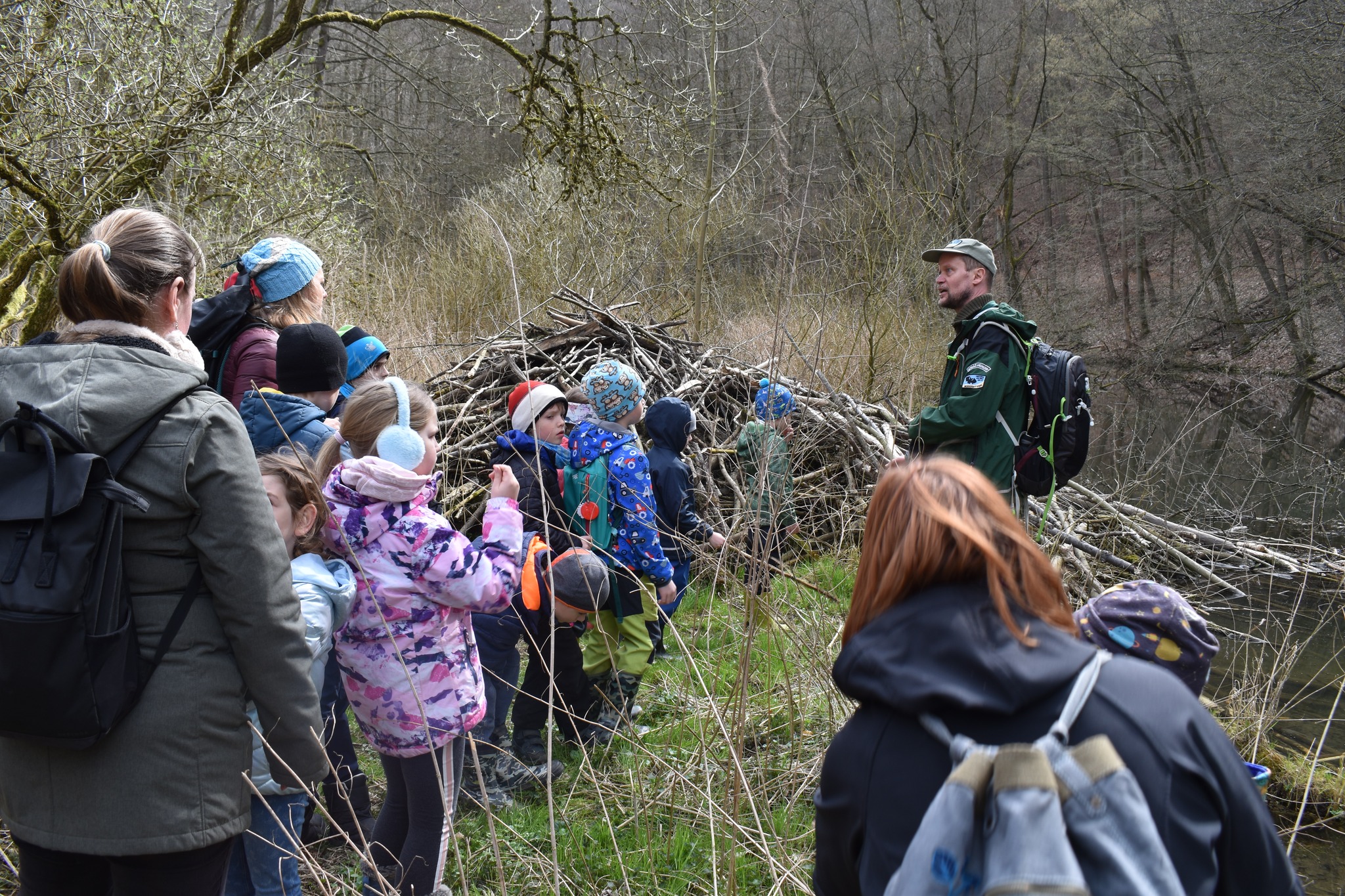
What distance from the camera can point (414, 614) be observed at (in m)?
2.36

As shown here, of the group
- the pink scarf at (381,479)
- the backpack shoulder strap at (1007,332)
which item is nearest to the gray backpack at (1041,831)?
the pink scarf at (381,479)

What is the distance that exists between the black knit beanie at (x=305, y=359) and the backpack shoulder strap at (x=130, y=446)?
1537 mm

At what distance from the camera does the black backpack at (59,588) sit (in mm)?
1457

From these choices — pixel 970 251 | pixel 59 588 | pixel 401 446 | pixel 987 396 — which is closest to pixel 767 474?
pixel 401 446

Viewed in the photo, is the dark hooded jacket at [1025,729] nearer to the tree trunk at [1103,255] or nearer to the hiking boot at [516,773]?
the hiking boot at [516,773]

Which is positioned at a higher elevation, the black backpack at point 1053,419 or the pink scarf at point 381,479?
the pink scarf at point 381,479

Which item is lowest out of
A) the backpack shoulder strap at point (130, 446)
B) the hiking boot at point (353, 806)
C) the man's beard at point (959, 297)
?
the hiking boot at point (353, 806)

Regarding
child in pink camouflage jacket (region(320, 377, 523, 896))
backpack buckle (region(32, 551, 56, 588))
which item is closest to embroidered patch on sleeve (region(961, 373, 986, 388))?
child in pink camouflage jacket (region(320, 377, 523, 896))

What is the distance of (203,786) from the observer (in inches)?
63.9

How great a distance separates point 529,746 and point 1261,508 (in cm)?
811

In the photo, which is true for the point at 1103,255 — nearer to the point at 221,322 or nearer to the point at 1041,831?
the point at 221,322

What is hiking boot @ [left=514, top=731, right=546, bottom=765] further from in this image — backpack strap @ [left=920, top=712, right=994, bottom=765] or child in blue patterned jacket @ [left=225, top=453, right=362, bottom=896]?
backpack strap @ [left=920, top=712, right=994, bottom=765]

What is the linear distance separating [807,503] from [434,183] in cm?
1330

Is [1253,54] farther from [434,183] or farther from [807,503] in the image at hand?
[434,183]
